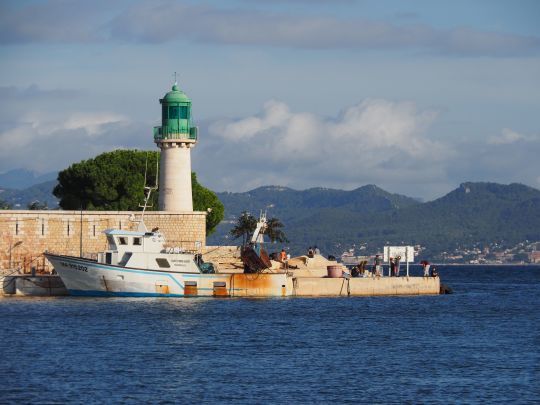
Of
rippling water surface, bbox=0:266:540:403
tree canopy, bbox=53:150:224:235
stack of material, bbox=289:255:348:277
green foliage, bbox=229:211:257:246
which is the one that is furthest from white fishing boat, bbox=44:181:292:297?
green foliage, bbox=229:211:257:246

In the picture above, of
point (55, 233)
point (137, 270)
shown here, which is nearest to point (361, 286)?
point (137, 270)

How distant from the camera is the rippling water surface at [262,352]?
129ft

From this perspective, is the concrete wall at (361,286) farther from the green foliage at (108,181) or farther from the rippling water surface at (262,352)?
the green foliage at (108,181)

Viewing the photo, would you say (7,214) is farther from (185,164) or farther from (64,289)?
(185,164)

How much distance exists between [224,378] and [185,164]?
149ft

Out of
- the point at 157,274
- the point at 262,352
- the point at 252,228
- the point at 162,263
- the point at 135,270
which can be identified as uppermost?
the point at 252,228

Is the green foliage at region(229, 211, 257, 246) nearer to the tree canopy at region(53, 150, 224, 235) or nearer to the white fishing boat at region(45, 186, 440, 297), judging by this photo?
the tree canopy at region(53, 150, 224, 235)

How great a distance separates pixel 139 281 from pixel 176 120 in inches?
676

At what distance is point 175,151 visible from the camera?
86.2m

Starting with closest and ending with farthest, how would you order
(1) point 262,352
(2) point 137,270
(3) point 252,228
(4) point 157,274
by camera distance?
1. (1) point 262,352
2. (2) point 137,270
3. (4) point 157,274
4. (3) point 252,228

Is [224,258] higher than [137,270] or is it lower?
higher

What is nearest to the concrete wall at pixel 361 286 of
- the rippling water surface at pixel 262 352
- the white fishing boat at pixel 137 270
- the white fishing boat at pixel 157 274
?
the white fishing boat at pixel 157 274

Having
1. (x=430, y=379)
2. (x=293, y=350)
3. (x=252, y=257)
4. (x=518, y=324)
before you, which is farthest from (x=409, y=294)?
(x=430, y=379)

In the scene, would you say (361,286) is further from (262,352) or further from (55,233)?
(262,352)
